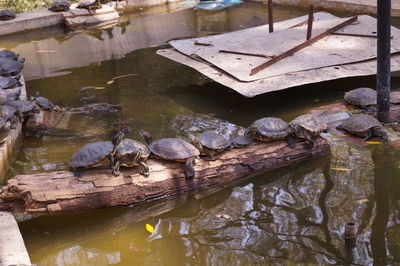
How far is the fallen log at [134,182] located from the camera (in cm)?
380

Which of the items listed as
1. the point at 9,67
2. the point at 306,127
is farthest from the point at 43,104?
the point at 306,127

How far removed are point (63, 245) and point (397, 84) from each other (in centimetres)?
471

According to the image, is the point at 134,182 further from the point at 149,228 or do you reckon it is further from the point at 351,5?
the point at 351,5

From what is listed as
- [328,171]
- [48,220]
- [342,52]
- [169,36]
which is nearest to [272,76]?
[342,52]

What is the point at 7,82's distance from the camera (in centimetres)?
646

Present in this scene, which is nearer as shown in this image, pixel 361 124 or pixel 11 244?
pixel 11 244

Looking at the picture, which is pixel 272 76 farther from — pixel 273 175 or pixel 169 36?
pixel 169 36

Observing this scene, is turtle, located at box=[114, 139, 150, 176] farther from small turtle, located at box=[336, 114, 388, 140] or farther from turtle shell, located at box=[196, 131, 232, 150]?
small turtle, located at box=[336, 114, 388, 140]

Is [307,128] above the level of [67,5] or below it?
below

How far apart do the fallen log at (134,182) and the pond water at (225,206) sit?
0.33 feet

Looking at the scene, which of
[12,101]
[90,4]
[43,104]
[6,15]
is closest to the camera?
[12,101]

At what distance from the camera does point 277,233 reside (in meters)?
3.65

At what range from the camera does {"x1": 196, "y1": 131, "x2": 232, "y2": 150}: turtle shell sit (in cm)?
427

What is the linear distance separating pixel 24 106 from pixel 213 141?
2.60m
